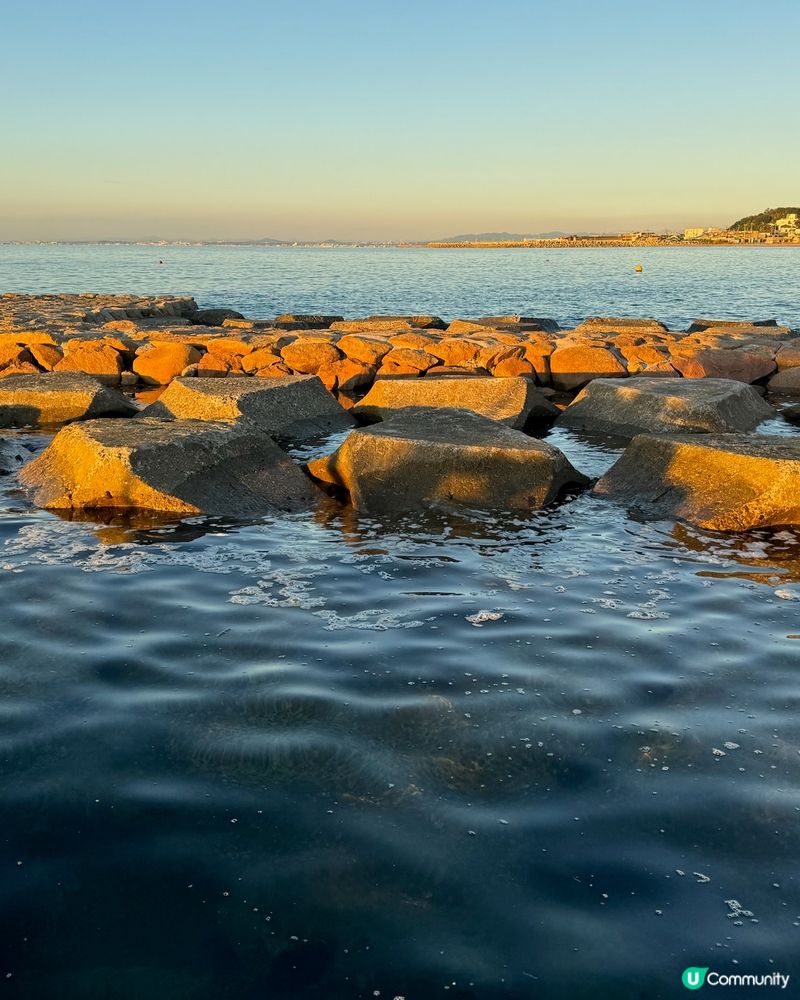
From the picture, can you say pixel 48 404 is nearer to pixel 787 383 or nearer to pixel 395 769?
pixel 395 769

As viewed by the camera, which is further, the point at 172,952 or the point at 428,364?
the point at 428,364

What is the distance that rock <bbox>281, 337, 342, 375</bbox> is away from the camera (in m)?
15.0

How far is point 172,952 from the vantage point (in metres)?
2.60

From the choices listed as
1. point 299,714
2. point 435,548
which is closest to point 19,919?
point 299,714

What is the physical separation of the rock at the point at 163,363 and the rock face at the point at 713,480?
9.21 meters

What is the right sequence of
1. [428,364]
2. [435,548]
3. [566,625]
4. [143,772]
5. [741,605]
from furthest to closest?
1. [428,364]
2. [435,548]
3. [741,605]
4. [566,625]
5. [143,772]

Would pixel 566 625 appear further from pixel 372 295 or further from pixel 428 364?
pixel 372 295

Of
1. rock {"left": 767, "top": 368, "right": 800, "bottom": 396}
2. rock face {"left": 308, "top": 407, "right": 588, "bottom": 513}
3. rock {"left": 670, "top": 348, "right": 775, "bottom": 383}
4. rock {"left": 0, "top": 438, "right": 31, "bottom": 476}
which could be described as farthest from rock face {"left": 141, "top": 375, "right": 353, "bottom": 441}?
rock {"left": 767, "top": 368, "right": 800, "bottom": 396}

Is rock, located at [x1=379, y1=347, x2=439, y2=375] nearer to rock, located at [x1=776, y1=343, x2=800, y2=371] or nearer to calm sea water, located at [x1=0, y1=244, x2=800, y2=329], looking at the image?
rock, located at [x1=776, y1=343, x2=800, y2=371]

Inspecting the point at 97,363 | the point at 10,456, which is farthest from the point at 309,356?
the point at 10,456

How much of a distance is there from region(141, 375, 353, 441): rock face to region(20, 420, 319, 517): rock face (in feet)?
3.86

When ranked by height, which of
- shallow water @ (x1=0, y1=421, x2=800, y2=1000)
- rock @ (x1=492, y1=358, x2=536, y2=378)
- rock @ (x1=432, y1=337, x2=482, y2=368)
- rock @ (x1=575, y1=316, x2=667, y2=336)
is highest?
rock @ (x1=575, y1=316, x2=667, y2=336)

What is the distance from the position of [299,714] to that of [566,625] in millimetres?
1759

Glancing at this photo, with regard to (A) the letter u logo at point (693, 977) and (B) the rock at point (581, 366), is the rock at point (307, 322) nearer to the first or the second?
(B) the rock at point (581, 366)
